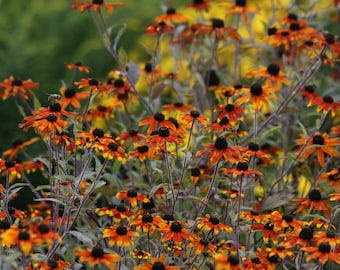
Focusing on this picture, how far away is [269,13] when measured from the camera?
4941 millimetres

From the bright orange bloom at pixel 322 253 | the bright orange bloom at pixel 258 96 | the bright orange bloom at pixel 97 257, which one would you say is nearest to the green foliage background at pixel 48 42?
the bright orange bloom at pixel 258 96

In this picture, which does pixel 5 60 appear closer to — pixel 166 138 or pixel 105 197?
pixel 105 197

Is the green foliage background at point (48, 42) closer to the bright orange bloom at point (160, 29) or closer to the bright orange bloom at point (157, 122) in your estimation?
the bright orange bloom at point (160, 29)

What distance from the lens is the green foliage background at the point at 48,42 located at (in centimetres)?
414

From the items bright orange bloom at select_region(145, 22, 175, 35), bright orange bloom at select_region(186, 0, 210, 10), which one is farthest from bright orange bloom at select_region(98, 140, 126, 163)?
bright orange bloom at select_region(186, 0, 210, 10)

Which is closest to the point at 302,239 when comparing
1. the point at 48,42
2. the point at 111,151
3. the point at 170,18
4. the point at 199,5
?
the point at 111,151

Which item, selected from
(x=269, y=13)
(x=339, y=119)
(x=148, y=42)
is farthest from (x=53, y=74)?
(x=339, y=119)

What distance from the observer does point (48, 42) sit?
Result: 447cm

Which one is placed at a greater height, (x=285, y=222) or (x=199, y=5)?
(x=199, y=5)

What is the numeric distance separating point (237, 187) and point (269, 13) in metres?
2.90

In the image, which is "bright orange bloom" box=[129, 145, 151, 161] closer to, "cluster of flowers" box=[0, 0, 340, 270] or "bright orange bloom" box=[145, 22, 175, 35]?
"cluster of flowers" box=[0, 0, 340, 270]

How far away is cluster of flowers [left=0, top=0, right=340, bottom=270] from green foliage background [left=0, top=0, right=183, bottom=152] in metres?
1.07

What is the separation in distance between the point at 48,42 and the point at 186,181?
230 cm

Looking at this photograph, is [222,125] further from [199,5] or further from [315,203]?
[199,5]
